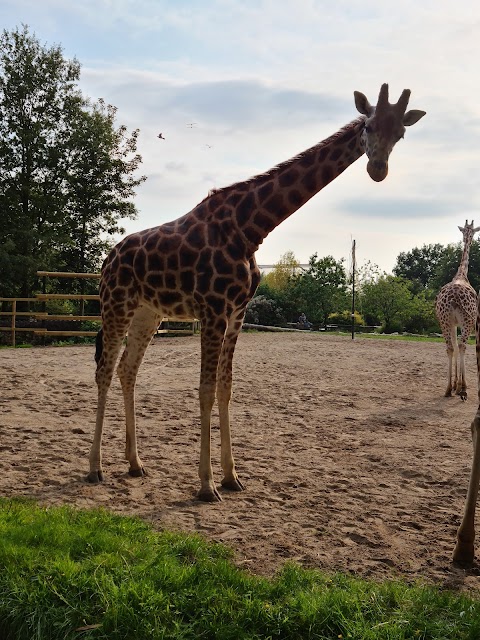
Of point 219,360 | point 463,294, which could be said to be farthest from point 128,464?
point 463,294

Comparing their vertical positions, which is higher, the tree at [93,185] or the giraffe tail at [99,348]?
the tree at [93,185]

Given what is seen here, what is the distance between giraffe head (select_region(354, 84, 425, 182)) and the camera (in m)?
4.57

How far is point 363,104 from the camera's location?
484 cm

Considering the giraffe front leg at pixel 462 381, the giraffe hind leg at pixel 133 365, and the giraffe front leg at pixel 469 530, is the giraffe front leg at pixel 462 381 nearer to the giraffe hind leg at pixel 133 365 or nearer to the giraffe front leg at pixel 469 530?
the giraffe hind leg at pixel 133 365

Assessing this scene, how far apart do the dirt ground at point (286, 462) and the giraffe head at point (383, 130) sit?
105 inches

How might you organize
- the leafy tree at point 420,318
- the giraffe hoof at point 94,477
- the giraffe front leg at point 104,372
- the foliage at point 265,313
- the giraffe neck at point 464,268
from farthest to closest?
the leafy tree at point 420,318 → the foliage at point 265,313 → the giraffe neck at point 464,268 → the giraffe front leg at point 104,372 → the giraffe hoof at point 94,477

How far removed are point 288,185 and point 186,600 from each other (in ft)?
11.0

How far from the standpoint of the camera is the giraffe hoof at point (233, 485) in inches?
203

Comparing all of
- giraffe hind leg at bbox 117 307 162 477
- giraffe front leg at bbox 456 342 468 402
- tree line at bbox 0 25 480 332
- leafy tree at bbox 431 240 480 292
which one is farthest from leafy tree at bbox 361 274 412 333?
giraffe hind leg at bbox 117 307 162 477

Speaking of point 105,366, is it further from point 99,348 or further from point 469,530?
point 469,530

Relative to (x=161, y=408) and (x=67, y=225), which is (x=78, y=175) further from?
(x=161, y=408)

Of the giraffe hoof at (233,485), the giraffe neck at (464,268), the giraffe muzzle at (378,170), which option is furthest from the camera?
the giraffe neck at (464,268)

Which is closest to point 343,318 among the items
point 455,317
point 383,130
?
point 455,317

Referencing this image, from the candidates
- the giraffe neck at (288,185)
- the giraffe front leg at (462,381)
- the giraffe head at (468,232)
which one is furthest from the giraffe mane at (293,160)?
the giraffe head at (468,232)
